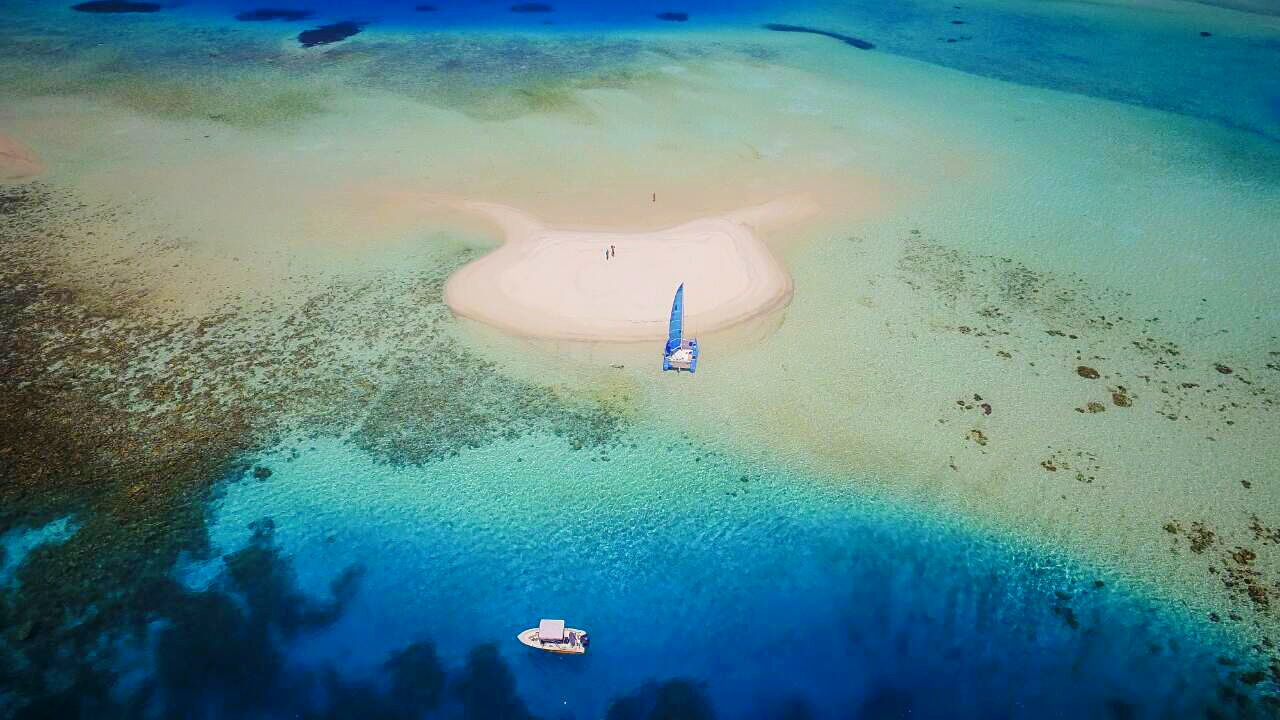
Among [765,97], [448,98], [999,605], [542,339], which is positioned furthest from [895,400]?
[448,98]

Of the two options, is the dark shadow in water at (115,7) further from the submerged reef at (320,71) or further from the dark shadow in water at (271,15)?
the dark shadow in water at (271,15)

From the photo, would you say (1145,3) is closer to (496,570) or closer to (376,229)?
(376,229)

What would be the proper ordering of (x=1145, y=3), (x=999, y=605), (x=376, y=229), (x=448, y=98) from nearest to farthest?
(x=999, y=605), (x=376, y=229), (x=448, y=98), (x=1145, y=3)

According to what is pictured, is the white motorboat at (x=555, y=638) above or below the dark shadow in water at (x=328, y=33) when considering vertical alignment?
below

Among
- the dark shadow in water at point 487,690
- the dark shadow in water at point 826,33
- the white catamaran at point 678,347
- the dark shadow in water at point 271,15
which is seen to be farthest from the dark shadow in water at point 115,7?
the dark shadow in water at point 487,690

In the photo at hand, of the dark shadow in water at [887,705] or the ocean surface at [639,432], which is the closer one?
the dark shadow in water at [887,705]

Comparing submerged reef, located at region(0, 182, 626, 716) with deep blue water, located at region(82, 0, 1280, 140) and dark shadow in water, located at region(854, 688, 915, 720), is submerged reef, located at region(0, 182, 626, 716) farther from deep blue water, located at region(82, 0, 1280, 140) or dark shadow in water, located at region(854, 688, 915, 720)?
deep blue water, located at region(82, 0, 1280, 140)

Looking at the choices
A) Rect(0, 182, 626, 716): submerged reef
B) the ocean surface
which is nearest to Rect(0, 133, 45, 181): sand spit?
the ocean surface
